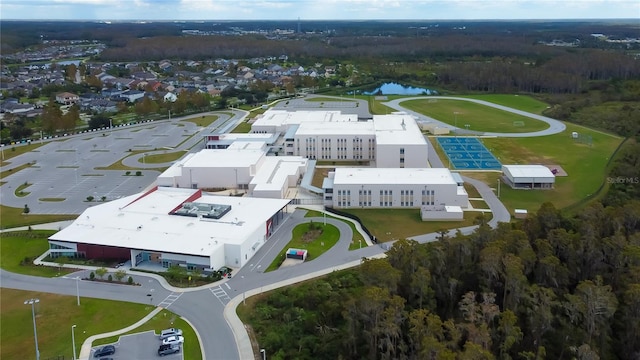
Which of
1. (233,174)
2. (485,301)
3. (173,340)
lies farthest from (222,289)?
(233,174)

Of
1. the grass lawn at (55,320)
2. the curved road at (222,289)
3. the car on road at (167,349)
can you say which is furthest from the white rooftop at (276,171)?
the car on road at (167,349)

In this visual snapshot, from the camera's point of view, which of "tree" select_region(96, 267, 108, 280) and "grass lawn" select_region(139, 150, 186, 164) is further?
"grass lawn" select_region(139, 150, 186, 164)

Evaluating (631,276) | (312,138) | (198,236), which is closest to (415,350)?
(631,276)

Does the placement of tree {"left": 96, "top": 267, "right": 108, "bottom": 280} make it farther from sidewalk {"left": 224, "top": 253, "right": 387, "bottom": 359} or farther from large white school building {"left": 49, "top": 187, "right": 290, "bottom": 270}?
sidewalk {"left": 224, "top": 253, "right": 387, "bottom": 359}

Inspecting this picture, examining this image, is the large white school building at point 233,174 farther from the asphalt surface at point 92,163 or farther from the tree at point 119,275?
the tree at point 119,275

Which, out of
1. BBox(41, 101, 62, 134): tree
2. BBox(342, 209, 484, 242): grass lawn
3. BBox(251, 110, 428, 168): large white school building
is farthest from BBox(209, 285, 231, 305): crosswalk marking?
BBox(41, 101, 62, 134): tree

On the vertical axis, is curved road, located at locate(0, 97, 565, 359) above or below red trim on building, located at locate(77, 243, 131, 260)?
below

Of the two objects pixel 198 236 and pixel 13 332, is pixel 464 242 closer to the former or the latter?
pixel 198 236
